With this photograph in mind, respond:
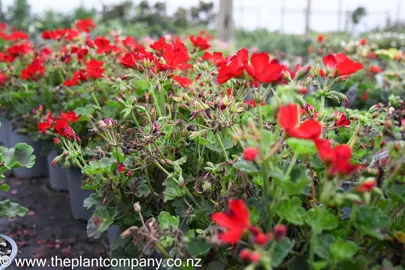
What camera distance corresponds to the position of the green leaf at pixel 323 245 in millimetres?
810

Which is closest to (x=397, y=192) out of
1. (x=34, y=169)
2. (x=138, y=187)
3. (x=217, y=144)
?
(x=217, y=144)

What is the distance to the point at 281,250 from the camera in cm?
80

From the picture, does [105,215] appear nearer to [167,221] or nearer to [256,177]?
[167,221]

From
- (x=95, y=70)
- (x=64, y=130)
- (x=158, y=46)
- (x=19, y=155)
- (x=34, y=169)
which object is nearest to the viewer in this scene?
(x=64, y=130)

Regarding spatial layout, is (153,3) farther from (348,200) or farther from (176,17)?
(348,200)

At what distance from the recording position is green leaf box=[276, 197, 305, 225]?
85 cm

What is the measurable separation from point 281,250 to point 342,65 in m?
0.45

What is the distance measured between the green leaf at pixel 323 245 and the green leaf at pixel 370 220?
0.19ft

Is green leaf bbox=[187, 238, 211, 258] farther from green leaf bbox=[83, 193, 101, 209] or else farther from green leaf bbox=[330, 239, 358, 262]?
green leaf bbox=[83, 193, 101, 209]

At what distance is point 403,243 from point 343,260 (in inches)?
6.4

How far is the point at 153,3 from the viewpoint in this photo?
39.6 feet

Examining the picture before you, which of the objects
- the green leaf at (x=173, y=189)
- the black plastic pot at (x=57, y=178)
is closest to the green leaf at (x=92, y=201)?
the green leaf at (x=173, y=189)

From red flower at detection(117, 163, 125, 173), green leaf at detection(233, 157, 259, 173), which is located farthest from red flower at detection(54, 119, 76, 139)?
green leaf at detection(233, 157, 259, 173)

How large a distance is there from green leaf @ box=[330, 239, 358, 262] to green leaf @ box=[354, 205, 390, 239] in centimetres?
6
